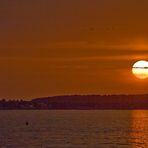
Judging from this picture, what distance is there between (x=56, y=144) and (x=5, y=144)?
7215mm

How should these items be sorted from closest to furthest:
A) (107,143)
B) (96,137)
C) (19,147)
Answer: (19,147)
(107,143)
(96,137)

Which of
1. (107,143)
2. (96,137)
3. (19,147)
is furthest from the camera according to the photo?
(96,137)

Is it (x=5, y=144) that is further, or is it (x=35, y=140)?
(x=35, y=140)

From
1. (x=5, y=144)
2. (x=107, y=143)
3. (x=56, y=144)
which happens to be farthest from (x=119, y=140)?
(x=5, y=144)

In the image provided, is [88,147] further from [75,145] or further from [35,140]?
[35,140]

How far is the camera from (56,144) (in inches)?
3607

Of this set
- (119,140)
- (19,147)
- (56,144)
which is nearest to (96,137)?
(119,140)

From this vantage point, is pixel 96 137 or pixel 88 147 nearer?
pixel 88 147

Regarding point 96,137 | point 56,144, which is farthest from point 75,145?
point 96,137

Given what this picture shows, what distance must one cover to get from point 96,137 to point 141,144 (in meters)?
16.5

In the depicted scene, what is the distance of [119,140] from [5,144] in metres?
18.7

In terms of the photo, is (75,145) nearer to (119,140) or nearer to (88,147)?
(88,147)

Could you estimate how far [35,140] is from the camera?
9906 centimetres

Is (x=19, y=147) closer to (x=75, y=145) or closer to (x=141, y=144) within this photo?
(x=75, y=145)
